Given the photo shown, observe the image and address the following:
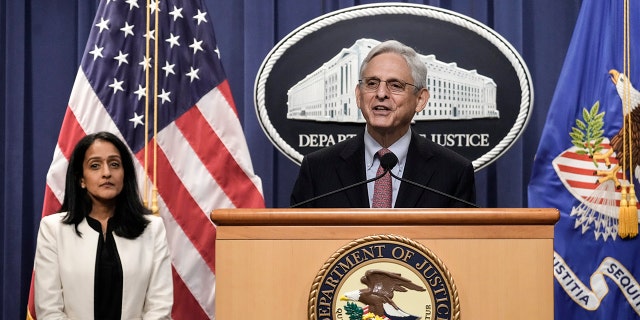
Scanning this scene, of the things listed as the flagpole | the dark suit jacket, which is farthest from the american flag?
the dark suit jacket

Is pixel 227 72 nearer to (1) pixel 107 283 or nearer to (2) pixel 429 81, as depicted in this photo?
(2) pixel 429 81

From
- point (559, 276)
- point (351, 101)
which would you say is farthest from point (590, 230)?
point (351, 101)

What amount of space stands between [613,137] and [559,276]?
61 centimetres

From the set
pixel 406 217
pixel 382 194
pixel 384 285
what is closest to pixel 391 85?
pixel 382 194

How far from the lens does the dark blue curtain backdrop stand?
3.89 m

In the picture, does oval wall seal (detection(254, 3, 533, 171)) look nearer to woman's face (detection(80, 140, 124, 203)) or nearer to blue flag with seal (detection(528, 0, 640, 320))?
blue flag with seal (detection(528, 0, 640, 320))

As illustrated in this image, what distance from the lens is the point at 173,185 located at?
3.33m

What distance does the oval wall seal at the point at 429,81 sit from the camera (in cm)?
354

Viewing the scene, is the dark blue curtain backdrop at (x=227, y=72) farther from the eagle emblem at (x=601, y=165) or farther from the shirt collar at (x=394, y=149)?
the shirt collar at (x=394, y=149)

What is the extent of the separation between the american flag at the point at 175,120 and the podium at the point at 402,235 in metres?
1.71

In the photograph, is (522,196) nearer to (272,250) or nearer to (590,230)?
(590,230)

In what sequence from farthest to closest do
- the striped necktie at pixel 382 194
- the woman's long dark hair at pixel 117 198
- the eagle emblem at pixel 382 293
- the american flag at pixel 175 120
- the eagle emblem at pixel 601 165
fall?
the american flag at pixel 175 120, the eagle emblem at pixel 601 165, the woman's long dark hair at pixel 117 198, the striped necktie at pixel 382 194, the eagle emblem at pixel 382 293

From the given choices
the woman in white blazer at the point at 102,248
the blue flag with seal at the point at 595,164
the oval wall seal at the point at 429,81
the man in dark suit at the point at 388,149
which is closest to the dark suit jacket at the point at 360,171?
the man in dark suit at the point at 388,149

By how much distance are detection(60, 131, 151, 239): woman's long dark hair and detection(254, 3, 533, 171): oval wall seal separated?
0.71 meters
